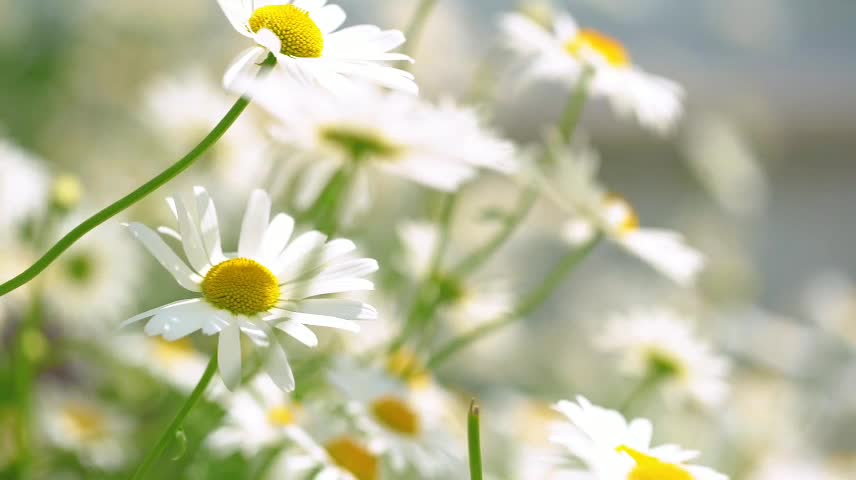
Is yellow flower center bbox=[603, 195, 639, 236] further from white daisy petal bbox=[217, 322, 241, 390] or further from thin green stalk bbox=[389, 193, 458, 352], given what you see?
white daisy petal bbox=[217, 322, 241, 390]

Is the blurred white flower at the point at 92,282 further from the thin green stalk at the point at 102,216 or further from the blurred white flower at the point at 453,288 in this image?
the thin green stalk at the point at 102,216

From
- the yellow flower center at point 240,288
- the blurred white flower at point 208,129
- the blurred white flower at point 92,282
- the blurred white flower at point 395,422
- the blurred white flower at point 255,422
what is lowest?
the yellow flower center at point 240,288

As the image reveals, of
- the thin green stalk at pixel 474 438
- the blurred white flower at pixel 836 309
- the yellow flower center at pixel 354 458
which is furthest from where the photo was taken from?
the blurred white flower at pixel 836 309

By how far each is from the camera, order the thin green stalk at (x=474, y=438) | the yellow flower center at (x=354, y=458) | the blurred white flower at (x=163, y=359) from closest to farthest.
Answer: the thin green stalk at (x=474, y=438) → the yellow flower center at (x=354, y=458) → the blurred white flower at (x=163, y=359)

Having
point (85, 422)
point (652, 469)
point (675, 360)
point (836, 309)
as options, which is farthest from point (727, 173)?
point (652, 469)

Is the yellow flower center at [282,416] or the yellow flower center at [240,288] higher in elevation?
the yellow flower center at [282,416]

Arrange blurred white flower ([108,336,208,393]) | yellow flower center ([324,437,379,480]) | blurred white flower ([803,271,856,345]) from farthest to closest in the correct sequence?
blurred white flower ([803,271,856,345])
blurred white flower ([108,336,208,393])
yellow flower center ([324,437,379,480])

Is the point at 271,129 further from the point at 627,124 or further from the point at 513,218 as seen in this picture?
the point at 627,124

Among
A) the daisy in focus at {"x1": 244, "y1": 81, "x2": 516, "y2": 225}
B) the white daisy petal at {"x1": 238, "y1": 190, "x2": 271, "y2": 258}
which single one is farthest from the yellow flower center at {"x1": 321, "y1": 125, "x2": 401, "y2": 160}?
the white daisy petal at {"x1": 238, "y1": 190, "x2": 271, "y2": 258}

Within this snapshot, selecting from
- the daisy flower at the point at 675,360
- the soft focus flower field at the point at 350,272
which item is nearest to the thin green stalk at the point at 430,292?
the soft focus flower field at the point at 350,272
